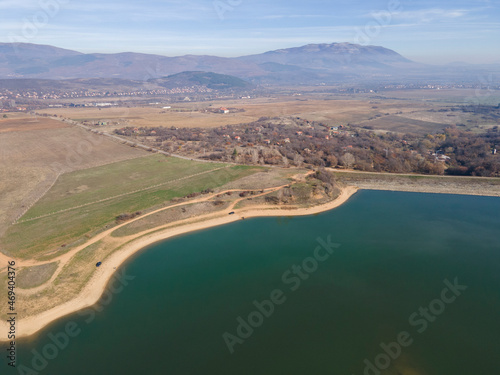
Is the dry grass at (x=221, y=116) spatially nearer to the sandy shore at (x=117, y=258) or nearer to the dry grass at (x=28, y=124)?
the dry grass at (x=28, y=124)

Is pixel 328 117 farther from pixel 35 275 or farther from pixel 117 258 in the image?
pixel 35 275

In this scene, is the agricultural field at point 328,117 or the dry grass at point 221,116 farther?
the dry grass at point 221,116

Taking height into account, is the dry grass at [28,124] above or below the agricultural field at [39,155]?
A: above

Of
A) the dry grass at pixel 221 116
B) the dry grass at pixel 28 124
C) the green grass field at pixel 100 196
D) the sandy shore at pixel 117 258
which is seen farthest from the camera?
the dry grass at pixel 221 116

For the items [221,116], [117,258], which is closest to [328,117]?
[221,116]

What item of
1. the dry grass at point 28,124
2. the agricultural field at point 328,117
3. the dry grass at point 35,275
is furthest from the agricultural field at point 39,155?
the agricultural field at point 328,117

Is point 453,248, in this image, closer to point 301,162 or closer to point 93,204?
point 301,162
